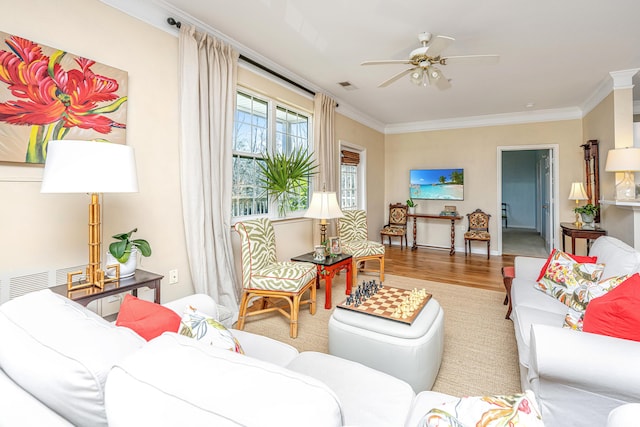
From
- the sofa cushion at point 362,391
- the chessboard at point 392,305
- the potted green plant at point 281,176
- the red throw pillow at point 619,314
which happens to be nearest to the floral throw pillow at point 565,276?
the red throw pillow at point 619,314

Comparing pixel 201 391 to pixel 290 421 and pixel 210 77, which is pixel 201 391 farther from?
pixel 210 77

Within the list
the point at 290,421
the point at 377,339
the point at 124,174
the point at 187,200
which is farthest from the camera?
the point at 187,200

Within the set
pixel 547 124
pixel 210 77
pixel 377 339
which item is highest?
pixel 547 124

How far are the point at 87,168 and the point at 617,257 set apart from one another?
3.16 m

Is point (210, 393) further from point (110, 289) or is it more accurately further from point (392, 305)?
point (392, 305)

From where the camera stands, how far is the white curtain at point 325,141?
425 centimetres

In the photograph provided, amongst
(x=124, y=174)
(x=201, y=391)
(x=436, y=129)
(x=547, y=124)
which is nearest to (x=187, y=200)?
(x=124, y=174)

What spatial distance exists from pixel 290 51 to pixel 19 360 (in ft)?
10.6

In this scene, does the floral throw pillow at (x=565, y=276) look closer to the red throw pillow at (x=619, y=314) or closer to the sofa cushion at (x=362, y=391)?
the red throw pillow at (x=619, y=314)

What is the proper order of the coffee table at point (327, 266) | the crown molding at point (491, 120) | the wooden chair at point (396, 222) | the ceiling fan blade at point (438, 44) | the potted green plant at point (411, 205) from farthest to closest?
the potted green plant at point (411, 205) → the wooden chair at point (396, 222) → the crown molding at point (491, 120) → the coffee table at point (327, 266) → the ceiling fan blade at point (438, 44)

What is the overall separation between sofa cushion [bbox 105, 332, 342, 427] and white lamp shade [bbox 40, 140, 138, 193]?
→ 1235mm

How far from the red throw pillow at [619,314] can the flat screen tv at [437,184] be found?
4.89 metres

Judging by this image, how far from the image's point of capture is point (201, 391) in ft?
1.81

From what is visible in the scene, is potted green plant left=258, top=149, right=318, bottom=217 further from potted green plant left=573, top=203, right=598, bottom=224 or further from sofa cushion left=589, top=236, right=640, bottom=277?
potted green plant left=573, top=203, right=598, bottom=224
